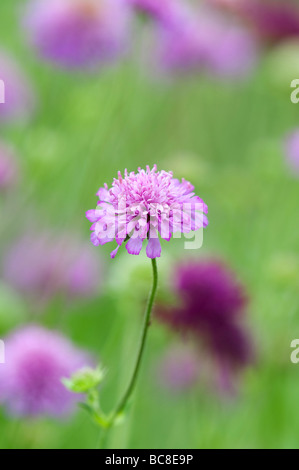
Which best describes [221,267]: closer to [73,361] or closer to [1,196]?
[73,361]

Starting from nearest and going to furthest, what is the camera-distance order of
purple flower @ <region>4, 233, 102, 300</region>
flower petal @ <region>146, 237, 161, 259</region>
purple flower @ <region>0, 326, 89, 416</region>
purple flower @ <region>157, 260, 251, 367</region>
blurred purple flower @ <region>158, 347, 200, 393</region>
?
flower petal @ <region>146, 237, 161, 259</region> < purple flower @ <region>0, 326, 89, 416</region> < purple flower @ <region>157, 260, 251, 367</region> < blurred purple flower @ <region>158, 347, 200, 393</region> < purple flower @ <region>4, 233, 102, 300</region>

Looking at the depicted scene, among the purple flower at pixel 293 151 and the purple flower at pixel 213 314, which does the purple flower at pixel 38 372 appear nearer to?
the purple flower at pixel 213 314

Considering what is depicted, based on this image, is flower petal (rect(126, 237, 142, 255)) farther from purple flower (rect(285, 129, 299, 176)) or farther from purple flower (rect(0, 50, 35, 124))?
purple flower (rect(0, 50, 35, 124))

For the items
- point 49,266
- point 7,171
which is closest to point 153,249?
point 7,171

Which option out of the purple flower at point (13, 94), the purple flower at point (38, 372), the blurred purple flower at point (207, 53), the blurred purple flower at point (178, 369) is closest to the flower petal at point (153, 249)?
the purple flower at point (38, 372)

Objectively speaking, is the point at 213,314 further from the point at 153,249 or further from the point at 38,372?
the point at 153,249

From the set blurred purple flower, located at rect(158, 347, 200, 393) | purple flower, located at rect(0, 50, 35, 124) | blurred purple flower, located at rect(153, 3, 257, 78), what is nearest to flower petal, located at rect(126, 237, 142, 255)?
blurred purple flower, located at rect(158, 347, 200, 393)

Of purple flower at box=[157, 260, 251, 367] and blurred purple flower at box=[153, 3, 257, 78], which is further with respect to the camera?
blurred purple flower at box=[153, 3, 257, 78]
